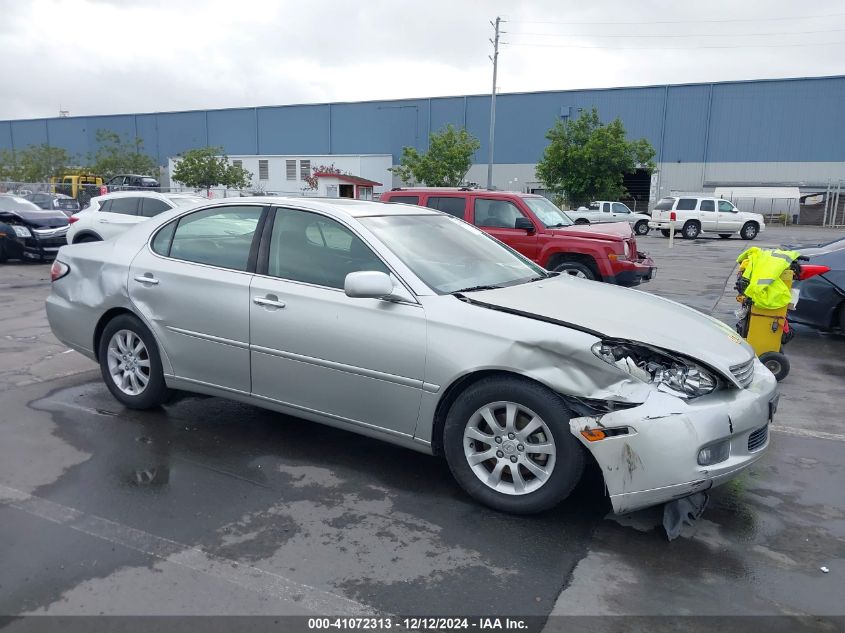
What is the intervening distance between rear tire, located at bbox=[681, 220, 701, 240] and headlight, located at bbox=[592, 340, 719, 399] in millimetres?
29412

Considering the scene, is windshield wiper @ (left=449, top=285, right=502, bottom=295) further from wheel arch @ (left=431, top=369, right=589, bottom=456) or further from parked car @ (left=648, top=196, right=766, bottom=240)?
parked car @ (left=648, top=196, right=766, bottom=240)

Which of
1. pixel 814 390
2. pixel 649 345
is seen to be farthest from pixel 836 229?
pixel 649 345

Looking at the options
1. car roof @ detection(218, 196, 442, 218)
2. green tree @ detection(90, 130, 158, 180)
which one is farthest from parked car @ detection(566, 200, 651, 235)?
green tree @ detection(90, 130, 158, 180)

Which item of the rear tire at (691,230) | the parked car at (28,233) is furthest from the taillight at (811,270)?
the rear tire at (691,230)

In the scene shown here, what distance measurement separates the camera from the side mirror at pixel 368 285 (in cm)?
382

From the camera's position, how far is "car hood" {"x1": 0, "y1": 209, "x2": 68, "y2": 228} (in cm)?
1522

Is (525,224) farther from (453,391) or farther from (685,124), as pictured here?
(685,124)

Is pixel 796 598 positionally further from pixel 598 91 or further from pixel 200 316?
pixel 598 91

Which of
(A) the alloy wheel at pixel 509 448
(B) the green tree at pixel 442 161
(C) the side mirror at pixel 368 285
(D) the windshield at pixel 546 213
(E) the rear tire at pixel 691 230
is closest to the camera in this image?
(A) the alloy wheel at pixel 509 448

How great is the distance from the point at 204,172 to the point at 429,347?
4251 cm

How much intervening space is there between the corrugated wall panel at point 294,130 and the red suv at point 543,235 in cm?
4644

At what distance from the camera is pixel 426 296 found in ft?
12.9

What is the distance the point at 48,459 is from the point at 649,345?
3.77 m

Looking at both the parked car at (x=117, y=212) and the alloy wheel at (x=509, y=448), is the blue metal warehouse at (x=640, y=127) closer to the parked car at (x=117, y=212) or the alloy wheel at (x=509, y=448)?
the parked car at (x=117, y=212)
